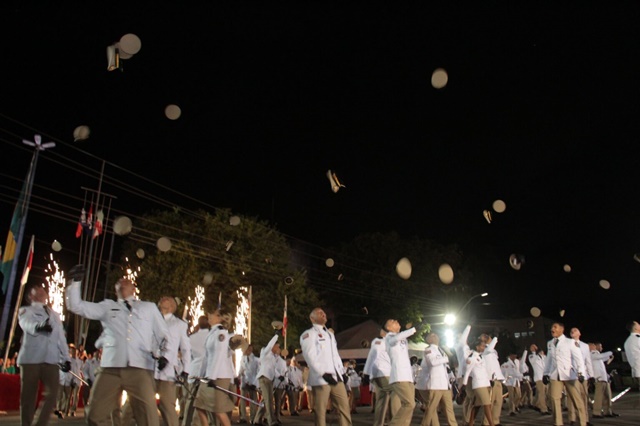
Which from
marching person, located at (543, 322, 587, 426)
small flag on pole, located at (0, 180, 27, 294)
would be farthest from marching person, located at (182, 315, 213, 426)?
small flag on pole, located at (0, 180, 27, 294)

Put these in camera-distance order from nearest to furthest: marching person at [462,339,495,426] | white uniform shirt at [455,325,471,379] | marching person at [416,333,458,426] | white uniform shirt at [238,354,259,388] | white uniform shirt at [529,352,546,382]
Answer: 1. marching person at [416,333,458,426]
2. marching person at [462,339,495,426]
3. white uniform shirt at [455,325,471,379]
4. white uniform shirt at [238,354,259,388]
5. white uniform shirt at [529,352,546,382]

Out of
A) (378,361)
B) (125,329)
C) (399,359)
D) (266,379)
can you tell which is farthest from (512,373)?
(125,329)

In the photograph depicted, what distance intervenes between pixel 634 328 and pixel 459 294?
144ft

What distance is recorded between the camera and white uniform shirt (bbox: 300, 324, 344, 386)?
954 cm

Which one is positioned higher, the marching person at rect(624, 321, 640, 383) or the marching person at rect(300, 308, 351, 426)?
the marching person at rect(624, 321, 640, 383)

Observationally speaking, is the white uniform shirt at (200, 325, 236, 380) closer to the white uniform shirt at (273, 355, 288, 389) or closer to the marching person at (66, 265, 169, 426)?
the marching person at (66, 265, 169, 426)

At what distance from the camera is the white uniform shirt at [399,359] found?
10977 mm

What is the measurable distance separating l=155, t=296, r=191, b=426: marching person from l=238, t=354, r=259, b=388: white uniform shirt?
26.0ft

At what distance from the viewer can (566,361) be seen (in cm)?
1311

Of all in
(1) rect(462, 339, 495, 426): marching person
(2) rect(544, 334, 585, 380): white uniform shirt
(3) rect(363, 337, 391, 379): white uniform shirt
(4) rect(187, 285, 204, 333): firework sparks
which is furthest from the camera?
(4) rect(187, 285, 204, 333): firework sparks

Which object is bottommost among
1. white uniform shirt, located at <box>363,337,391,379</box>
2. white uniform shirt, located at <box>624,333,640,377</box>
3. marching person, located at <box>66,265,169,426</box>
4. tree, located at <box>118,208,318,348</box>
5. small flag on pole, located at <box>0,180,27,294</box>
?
marching person, located at <box>66,265,169,426</box>

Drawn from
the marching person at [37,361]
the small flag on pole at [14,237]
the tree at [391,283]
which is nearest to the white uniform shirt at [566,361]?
the marching person at [37,361]

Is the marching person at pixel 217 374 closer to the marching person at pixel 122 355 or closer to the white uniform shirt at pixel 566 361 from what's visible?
the marching person at pixel 122 355

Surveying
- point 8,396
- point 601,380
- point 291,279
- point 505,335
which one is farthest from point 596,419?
point 505,335
